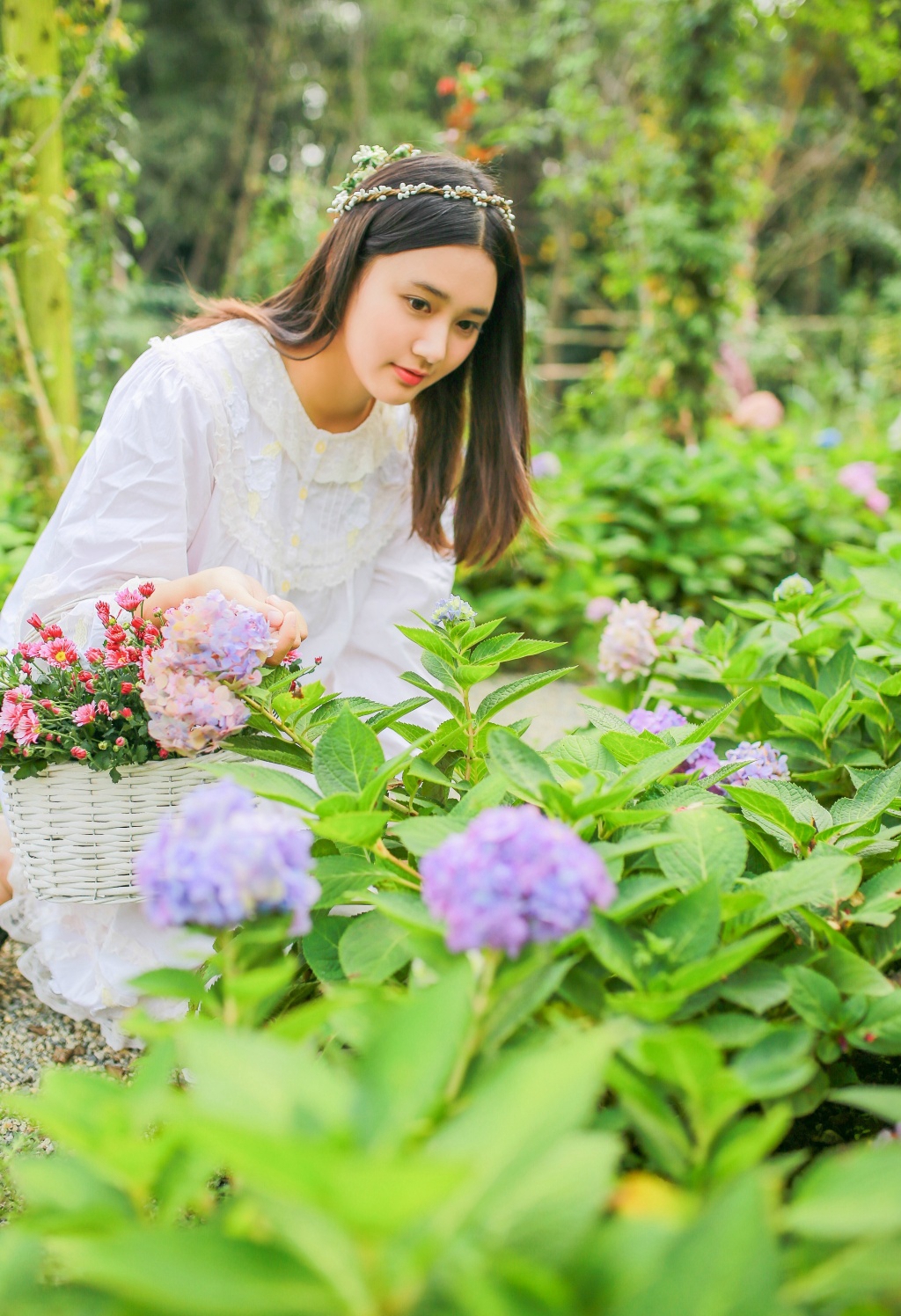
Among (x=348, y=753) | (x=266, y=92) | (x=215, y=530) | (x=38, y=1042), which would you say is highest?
(x=266, y=92)

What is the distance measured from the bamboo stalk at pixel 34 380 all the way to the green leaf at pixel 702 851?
2.72 m

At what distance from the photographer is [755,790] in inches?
40.9

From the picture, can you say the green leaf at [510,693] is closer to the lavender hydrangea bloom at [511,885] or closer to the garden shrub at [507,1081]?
the garden shrub at [507,1081]

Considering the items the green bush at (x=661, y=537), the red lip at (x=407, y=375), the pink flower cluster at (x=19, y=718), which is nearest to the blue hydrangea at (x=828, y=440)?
the green bush at (x=661, y=537)

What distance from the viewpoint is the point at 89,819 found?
1326mm

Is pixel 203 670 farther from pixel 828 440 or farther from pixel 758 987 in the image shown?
pixel 828 440

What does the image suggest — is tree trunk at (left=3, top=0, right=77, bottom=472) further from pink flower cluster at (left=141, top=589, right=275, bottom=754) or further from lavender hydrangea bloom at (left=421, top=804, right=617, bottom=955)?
lavender hydrangea bloom at (left=421, top=804, right=617, bottom=955)

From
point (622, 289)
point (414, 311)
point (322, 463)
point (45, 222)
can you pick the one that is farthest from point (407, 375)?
point (622, 289)

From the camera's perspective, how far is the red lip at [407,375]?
1735mm

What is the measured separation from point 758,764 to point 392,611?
1052 mm

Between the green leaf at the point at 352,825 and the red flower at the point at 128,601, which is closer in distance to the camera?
the green leaf at the point at 352,825

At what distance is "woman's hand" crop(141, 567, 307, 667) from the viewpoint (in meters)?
1.25

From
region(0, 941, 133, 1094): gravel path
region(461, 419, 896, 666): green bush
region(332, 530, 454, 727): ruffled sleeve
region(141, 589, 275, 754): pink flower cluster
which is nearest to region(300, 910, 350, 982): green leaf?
region(141, 589, 275, 754): pink flower cluster

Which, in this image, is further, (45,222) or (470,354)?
(45,222)
